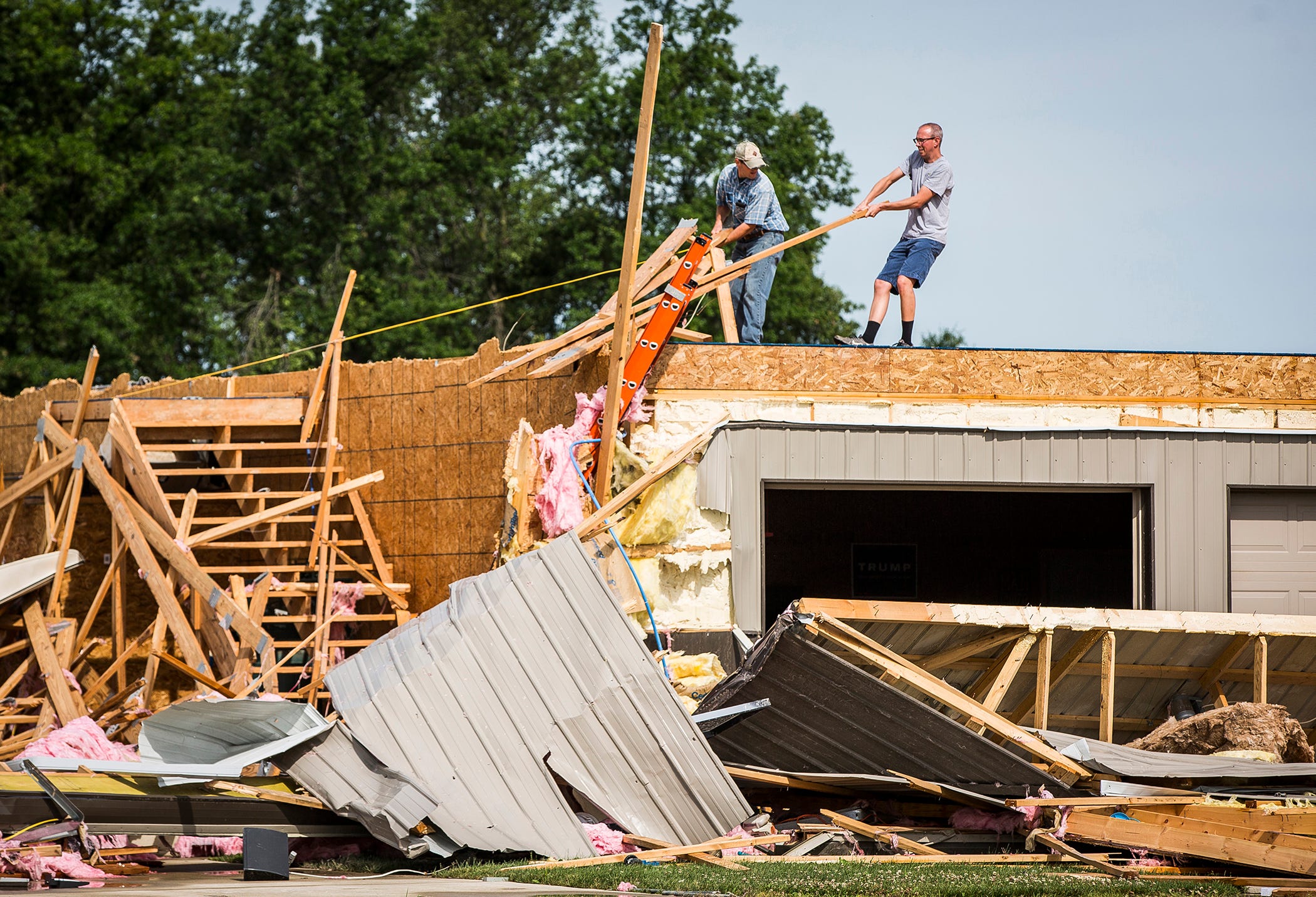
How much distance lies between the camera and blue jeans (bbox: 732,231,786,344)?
11.6 metres

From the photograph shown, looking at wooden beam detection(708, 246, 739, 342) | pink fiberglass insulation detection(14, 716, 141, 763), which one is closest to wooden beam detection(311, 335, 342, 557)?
pink fiberglass insulation detection(14, 716, 141, 763)

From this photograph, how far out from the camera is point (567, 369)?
1200cm

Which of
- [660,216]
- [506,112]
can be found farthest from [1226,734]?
[506,112]

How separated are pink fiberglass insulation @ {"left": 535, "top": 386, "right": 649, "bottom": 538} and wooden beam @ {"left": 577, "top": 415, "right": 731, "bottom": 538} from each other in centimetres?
18

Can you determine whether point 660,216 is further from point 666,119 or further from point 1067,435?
point 1067,435

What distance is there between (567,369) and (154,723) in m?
5.01

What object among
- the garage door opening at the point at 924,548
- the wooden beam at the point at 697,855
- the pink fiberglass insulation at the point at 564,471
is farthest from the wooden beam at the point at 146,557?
the garage door opening at the point at 924,548

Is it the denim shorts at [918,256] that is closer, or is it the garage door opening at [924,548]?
the denim shorts at [918,256]

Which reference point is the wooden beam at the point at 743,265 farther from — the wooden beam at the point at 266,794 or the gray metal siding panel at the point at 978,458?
the wooden beam at the point at 266,794

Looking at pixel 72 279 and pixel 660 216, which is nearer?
pixel 660 216

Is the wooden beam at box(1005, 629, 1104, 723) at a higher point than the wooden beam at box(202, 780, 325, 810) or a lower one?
higher

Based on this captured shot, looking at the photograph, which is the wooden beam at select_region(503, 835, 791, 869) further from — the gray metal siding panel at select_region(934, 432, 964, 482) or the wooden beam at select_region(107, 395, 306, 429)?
the wooden beam at select_region(107, 395, 306, 429)

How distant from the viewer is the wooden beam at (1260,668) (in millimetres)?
9484

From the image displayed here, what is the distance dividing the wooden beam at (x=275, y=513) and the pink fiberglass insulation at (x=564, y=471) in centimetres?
343
